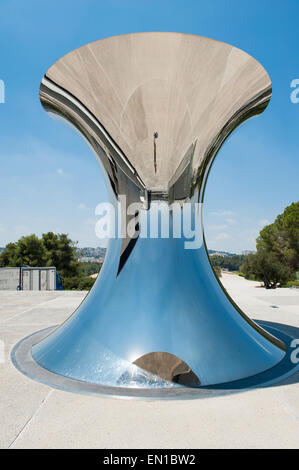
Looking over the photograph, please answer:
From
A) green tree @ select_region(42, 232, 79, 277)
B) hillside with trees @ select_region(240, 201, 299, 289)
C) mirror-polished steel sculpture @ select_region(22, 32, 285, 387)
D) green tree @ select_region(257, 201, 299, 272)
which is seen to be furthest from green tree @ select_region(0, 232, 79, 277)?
mirror-polished steel sculpture @ select_region(22, 32, 285, 387)

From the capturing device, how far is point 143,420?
2432 mm

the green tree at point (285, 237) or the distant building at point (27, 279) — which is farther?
the green tree at point (285, 237)

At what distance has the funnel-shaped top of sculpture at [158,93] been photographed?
329 cm

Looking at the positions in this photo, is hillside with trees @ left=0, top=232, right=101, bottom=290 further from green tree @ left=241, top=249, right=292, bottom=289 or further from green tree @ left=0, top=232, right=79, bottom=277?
green tree @ left=241, top=249, right=292, bottom=289

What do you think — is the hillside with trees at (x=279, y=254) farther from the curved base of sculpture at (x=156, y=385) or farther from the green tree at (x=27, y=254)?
the green tree at (x=27, y=254)

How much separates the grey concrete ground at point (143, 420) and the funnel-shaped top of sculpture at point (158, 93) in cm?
228

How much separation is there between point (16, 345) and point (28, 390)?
5.85 ft

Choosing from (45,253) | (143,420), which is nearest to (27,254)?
(45,253)

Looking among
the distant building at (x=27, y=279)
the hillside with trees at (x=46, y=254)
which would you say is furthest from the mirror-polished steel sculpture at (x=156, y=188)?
the hillside with trees at (x=46, y=254)

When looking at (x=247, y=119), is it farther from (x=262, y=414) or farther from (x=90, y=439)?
(x=90, y=439)

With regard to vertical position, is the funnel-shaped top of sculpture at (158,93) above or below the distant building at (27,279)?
above

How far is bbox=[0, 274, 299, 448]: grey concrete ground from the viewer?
2.14 m

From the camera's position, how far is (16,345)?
465 cm

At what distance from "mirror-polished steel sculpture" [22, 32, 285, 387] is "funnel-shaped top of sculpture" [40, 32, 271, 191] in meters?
0.01
